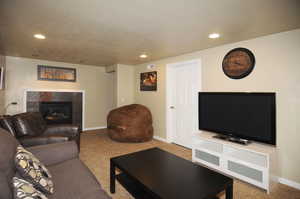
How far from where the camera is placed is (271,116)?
2.23 metres

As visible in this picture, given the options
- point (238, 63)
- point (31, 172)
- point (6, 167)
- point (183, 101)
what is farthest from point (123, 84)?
point (6, 167)

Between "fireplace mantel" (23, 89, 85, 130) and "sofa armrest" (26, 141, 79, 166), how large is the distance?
11.0ft

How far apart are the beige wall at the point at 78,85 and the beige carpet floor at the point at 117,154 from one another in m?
0.88

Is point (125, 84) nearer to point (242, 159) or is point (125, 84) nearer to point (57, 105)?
point (57, 105)

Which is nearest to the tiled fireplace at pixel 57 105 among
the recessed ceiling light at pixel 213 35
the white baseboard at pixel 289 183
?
the recessed ceiling light at pixel 213 35

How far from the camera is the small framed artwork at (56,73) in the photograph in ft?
15.5

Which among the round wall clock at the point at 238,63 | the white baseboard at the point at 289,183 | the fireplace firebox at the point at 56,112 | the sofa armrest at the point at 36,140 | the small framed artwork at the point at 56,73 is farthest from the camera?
the fireplace firebox at the point at 56,112

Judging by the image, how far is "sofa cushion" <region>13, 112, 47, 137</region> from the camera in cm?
249

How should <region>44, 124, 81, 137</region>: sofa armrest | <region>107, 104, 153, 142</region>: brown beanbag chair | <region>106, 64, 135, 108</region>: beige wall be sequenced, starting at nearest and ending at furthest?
1. <region>44, 124, 81, 137</region>: sofa armrest
2. <region>107, 104, 153, 142</region>: brown beanbag chair
3. <region>106, 64, 135, 108</region>: beige wall

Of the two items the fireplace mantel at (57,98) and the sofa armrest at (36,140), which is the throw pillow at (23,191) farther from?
the fireplace mantel at (57,98)

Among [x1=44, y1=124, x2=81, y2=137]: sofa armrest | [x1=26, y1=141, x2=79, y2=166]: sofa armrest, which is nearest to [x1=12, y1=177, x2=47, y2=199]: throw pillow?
[x1=26, y1=141, x2=79, y2=166]: sofa armrest

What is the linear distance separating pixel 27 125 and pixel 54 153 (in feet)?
3.81

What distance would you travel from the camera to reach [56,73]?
4.91m

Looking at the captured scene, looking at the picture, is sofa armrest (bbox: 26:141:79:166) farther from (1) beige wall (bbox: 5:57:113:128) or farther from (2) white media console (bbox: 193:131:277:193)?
(1) beige wall (bbox: 5:57:113:128)
